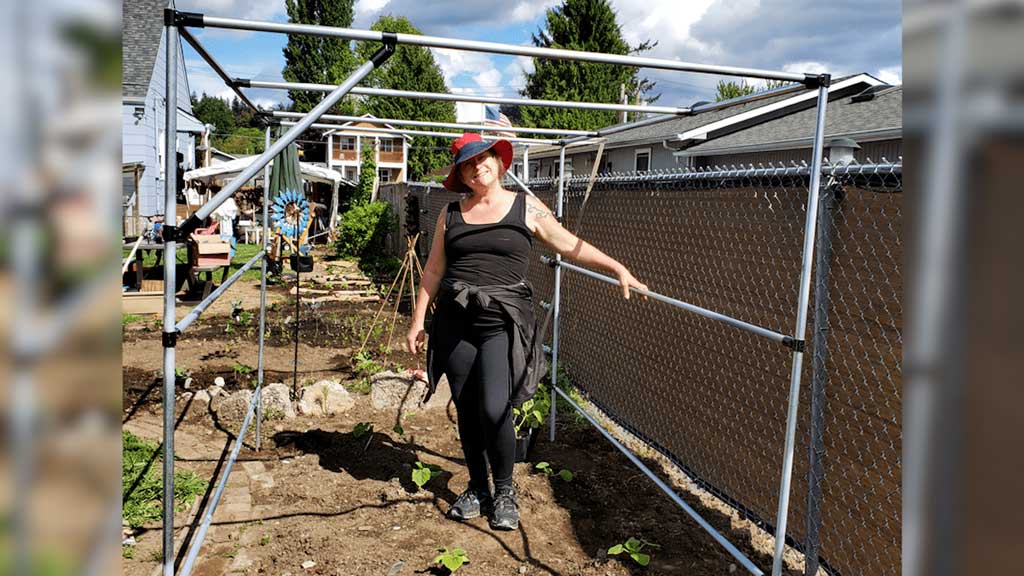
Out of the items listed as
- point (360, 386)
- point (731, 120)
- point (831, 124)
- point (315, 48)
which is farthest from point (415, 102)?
point (360, 386)

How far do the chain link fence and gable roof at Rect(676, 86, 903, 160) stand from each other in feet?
22.1

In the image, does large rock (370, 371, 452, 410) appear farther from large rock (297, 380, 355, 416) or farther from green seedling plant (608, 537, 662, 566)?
green seedling plant (608, 537, 662, 566)

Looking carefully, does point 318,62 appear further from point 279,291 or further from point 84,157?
point 84,157

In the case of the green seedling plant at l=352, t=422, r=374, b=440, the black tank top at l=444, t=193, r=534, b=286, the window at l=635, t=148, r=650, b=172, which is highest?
the window at l=635, t=148, r=650, b=172

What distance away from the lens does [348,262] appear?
16.5 metres

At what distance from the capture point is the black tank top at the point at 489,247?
388 centimetres

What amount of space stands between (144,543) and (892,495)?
129 inches

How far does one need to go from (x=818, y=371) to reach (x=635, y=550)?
1.17 m

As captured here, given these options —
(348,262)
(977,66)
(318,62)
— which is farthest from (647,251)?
(318,62)

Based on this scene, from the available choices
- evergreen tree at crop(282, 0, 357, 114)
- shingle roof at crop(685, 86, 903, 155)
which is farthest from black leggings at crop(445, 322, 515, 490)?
evergreen tree at crop(282, 0, 357, 114)

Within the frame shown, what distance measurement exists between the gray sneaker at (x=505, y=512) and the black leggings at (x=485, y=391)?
5 cm

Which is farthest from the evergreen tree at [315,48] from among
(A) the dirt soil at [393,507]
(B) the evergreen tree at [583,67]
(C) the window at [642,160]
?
(A) the dirt soil at [393,507]

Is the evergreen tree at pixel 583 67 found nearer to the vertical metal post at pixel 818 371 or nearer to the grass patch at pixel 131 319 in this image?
the grass patch at pixel 131 319

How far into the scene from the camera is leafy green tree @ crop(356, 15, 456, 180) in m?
44.0
